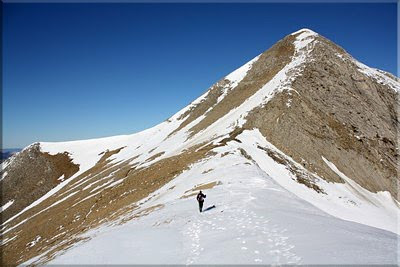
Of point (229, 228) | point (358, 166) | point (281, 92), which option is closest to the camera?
point (229, 228)

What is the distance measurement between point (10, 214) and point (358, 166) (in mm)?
67351

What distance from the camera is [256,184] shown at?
837 inches

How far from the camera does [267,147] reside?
36.6 m

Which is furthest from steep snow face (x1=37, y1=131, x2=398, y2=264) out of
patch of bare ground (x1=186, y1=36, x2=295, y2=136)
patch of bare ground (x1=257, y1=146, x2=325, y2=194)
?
patch of bare ground (x1=186, y1=36, x2=295, y2=136)

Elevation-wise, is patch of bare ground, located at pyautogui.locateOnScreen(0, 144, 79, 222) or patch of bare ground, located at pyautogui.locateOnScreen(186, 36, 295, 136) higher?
patch of bare ground, located at pyautogui.locateOnScreen(186, 36, 295, 136)

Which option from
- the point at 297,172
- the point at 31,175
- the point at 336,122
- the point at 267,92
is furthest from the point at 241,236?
the point at 31,175

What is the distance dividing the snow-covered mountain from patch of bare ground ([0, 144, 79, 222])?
479mm

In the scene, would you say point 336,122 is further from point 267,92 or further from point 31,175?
point 31,175

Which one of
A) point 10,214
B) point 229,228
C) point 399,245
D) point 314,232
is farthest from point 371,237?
point 10,214

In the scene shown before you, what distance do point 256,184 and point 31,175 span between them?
80.5 metres

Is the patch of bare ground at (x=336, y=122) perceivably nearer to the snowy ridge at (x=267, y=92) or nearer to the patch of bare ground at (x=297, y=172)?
the snowy ridge at (x=267, y=92)

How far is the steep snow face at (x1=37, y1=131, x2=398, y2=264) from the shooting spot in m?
9.76

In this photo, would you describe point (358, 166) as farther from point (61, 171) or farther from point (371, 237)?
point (61, 171)

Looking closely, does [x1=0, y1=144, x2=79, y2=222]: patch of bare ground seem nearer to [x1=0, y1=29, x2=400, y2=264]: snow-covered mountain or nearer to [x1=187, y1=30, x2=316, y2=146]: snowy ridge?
[x1=0, y1=29, x2=400, y2=264]: snow-covered mountain
